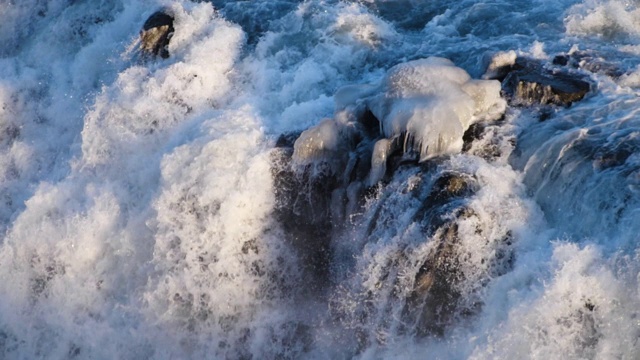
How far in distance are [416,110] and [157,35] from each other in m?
5.29

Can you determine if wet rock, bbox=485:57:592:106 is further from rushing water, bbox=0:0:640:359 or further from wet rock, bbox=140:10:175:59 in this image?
wet rock, bbox=140:10:175:59

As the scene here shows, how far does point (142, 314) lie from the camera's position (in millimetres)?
8523

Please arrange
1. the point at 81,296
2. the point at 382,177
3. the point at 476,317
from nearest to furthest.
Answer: the point at 476,317
the point at 382,177
the point at 81,296

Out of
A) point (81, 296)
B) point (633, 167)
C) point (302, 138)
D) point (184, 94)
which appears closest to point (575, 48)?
point (633, 167)

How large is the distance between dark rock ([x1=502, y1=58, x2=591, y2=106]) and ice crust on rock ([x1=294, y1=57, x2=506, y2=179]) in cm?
24

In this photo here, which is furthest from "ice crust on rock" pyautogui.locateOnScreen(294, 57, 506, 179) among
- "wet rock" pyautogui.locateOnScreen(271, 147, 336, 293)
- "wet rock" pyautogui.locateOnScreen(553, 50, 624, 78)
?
"wet rock" pyautogui.locateOnScreen(553, 50, 624, 78)

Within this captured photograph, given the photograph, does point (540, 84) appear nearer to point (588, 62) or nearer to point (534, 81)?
point (534, 81)

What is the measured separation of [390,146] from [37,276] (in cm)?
488

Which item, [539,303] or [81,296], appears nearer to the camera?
[539,303]

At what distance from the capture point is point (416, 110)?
7.81 meters

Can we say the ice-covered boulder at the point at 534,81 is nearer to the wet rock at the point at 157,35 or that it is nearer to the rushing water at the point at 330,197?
the rushing water at the point at 330,197

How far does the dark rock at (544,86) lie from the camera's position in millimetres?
8164

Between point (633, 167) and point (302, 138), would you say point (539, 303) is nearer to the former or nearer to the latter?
point (633, 167)

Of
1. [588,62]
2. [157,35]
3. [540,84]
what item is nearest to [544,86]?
[540,84]
